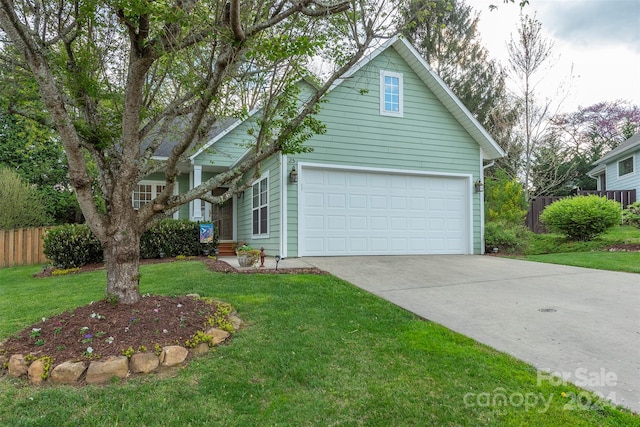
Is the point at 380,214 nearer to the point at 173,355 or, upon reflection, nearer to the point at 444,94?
the point at 444,94

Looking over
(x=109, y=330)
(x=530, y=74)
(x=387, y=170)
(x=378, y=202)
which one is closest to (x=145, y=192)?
(x=378, y=202)

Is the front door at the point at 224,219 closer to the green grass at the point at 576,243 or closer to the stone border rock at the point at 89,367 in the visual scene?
the green grass at the point at 576,243

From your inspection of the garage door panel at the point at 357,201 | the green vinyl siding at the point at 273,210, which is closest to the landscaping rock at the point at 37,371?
the green vinyl siding at the point at 273,210

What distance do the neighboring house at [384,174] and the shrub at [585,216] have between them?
2.53m

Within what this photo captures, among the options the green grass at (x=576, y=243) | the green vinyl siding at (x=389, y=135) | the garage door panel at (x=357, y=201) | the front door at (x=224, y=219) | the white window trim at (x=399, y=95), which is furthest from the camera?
the front door at (x=224, y=219)

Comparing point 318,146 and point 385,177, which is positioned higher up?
point 318,146

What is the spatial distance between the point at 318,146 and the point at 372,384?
6.91 meters

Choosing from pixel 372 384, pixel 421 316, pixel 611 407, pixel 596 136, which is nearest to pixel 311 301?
pixel 421 316

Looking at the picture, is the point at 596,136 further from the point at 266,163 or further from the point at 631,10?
the point at 266,163

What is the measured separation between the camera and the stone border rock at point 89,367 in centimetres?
267

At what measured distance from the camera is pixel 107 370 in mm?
2717

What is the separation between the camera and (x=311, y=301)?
15.1ft

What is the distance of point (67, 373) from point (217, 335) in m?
1.14

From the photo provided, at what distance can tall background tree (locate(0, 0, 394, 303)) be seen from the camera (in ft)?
10.8
